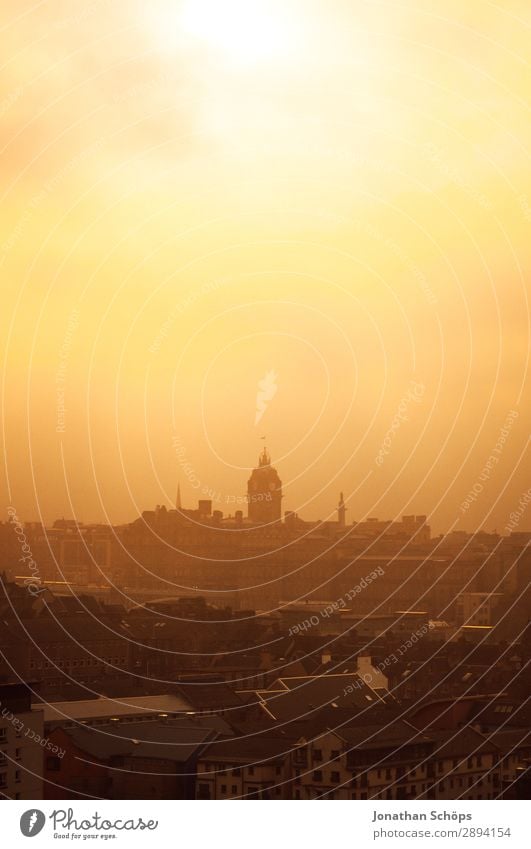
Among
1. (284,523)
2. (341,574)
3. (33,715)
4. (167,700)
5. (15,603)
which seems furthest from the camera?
(341,574)

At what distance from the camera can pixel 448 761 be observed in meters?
5.62

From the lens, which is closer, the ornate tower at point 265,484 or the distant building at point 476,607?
the ornate tower at point 265,484

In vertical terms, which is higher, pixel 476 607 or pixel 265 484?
pixel 476 607

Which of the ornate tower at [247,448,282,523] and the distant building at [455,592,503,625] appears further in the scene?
the distant building at [455,592,503,625]

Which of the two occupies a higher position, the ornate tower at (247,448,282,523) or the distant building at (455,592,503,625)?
the distant building at (455,592,503,625)

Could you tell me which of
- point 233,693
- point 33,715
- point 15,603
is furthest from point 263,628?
point 33,715

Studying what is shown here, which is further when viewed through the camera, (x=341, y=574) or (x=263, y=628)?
(x=341, y=574)

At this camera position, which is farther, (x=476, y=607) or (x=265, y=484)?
(x=476, y=607)

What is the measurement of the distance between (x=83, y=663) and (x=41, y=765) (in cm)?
507

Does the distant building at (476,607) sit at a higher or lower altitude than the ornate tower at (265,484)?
higher

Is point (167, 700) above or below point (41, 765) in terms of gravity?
above

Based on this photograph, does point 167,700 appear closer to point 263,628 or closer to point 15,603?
point 15,603
